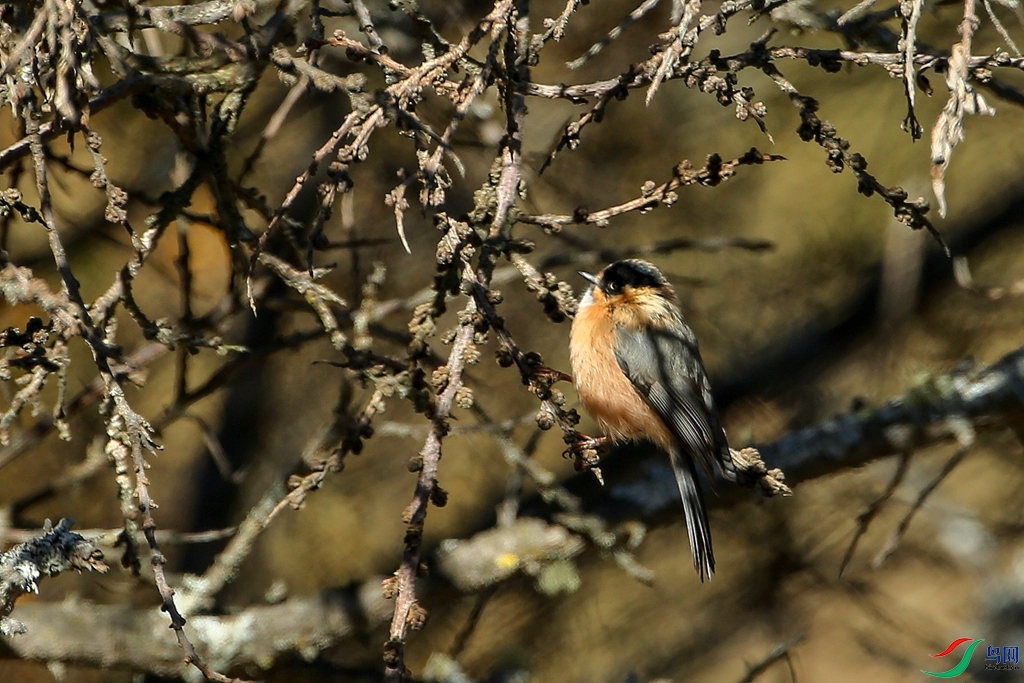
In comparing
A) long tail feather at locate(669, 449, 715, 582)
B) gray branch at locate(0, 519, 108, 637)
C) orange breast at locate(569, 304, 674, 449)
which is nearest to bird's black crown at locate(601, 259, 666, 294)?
orange breast at locate(569, 304, 674, 449)

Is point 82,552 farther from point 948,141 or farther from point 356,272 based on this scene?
point 948,141

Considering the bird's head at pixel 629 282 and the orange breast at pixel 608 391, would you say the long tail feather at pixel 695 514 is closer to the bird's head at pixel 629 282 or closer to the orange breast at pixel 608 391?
the orange breast at pixel 608 391

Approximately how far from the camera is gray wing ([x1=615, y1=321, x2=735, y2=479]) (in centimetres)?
468

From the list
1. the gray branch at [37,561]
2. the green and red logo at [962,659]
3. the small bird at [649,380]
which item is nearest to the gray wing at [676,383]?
the small bird at [649,380]

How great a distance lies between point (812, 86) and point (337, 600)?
5.53 meters

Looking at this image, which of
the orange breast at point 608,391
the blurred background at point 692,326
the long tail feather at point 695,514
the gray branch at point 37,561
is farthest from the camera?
the blurred background at point 692,326

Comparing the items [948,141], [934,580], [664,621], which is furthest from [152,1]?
[934,580]

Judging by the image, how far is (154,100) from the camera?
3297 millimetres

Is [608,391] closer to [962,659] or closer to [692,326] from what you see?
[692,326]

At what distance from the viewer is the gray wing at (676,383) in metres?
4.68

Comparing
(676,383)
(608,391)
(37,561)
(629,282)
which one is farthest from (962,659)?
(37,561)

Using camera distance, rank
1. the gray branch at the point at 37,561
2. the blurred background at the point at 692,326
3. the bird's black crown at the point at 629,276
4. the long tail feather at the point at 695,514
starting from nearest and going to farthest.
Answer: the gray branch at the point at 37,561, the long tail feather at the point at 695,514, the bird's black crown at the point at 629,276, the blurred background at the point at 692,326

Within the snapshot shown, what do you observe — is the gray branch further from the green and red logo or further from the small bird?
the green and red logo

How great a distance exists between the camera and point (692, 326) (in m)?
7.48
